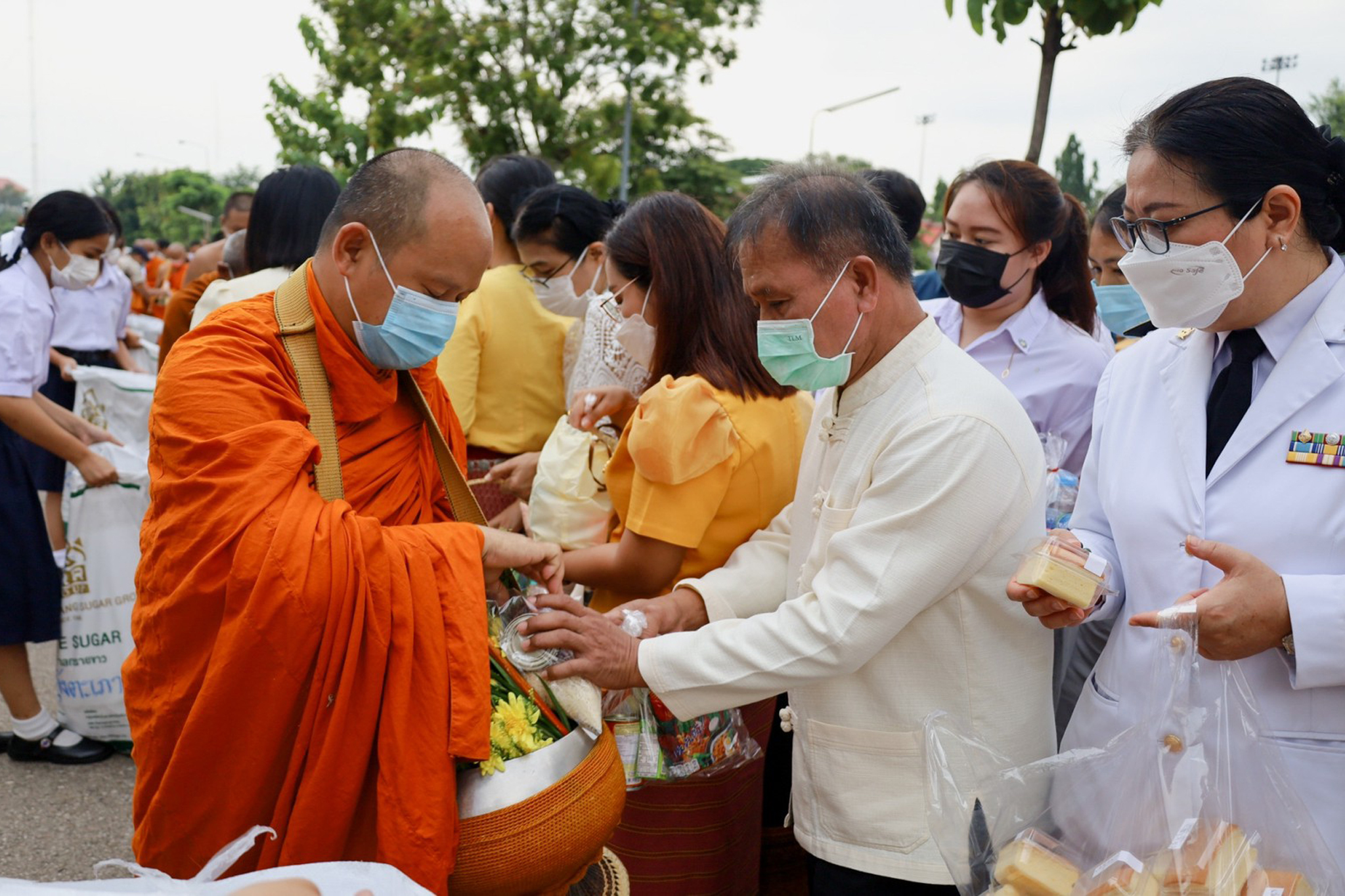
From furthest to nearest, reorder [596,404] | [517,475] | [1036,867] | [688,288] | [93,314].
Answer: [93,314], [517,475], [596,404], [688,288], [1036,867]

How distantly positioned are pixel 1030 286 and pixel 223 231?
15.7ft

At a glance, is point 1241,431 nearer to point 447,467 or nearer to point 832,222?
point 832,222

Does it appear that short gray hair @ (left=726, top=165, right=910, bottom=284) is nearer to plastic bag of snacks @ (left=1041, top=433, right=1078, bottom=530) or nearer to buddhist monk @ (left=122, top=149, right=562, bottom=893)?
buddhist monk @ (left=122, top=149, right=562, bottom=893)

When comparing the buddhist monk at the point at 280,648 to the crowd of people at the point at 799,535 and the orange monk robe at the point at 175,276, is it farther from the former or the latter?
the orange monk robe at the point at 175,276

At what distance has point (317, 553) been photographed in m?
1.95

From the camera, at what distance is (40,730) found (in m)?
4.49

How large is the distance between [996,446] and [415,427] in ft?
4.42

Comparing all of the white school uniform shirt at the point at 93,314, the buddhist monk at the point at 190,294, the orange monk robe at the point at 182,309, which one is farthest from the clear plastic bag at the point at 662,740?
the white school uniform shirt at the point at 93,314

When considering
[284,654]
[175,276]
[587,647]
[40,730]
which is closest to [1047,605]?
[587,647]

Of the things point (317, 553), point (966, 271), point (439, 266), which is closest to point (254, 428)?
point (317, 553)

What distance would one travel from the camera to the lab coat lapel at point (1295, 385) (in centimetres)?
185

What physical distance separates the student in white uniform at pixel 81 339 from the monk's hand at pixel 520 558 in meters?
3.49

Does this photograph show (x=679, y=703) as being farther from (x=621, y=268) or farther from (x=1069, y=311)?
(x=1069, y=311)

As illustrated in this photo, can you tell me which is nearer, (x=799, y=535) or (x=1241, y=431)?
(x=1241, y=431)
